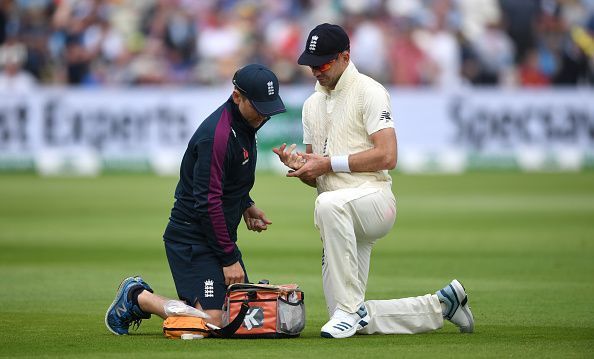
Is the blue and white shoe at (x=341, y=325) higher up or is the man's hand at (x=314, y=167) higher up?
the man's hand at (x=314, y=167)

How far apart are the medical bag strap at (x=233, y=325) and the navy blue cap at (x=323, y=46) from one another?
156 cm

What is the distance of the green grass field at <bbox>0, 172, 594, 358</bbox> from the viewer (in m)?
7.53

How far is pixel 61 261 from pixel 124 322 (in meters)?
5.09

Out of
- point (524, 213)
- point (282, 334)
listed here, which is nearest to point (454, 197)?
point (524, 213)

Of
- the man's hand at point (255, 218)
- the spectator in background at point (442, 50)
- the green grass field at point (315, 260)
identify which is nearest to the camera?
the green grass field at point (315, 260)

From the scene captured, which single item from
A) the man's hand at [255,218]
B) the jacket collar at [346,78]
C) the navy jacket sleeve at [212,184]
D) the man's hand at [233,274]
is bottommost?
the man's hand at [233,274]

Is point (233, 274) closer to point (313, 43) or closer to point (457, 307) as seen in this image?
point (457, 307)

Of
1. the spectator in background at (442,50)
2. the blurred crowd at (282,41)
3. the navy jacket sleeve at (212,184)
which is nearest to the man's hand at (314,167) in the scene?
the navy jacket sleeve at (212,184)

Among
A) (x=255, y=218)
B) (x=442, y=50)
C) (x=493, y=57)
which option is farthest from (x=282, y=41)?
(x=255, y=218)

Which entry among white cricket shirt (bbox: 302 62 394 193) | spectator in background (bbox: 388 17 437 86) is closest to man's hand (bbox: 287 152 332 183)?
white cricket shirt (bbox: 302 62 394 193)

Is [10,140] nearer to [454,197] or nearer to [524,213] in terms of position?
[454,197]

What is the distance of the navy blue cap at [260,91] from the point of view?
7.77 meters

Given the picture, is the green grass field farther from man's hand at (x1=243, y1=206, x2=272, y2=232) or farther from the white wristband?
the white wristband

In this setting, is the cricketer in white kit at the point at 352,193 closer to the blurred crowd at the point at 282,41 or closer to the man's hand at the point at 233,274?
the man's hand at the point at 233,274
